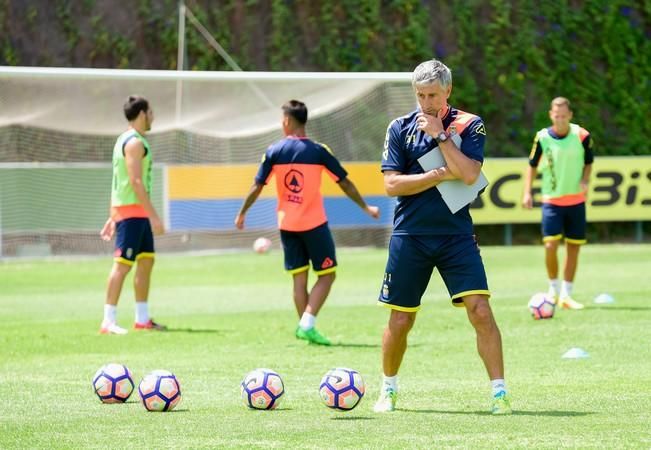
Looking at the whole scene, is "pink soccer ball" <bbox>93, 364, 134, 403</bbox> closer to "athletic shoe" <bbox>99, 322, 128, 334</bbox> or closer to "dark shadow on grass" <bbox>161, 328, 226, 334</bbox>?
"athletic shoe" <bbox>99, 322, 128, 334</bbox>

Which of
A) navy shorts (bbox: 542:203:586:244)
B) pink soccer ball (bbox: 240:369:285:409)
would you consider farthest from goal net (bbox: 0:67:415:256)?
pink soccer ball (bbox: 240:369:285:409)

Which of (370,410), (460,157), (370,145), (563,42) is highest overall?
(563,42)

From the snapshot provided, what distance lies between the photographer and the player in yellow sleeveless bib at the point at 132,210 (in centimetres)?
1342

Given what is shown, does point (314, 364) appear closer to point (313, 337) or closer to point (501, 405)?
point (313, 337)

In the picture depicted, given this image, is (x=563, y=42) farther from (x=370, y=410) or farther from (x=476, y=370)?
(x=370, y=410)

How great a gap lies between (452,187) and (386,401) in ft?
4.71

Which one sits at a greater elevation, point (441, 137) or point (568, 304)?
point (441, 137)

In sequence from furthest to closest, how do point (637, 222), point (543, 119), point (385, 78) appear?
point (543, 119)
point (637, 222)
point (385, 78)

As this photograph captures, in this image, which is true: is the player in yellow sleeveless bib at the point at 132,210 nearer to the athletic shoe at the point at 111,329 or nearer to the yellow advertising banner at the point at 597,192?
the athletic shoe at the point at 111,329

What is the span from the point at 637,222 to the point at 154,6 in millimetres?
12477

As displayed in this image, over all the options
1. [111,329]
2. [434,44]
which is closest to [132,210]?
[111,329]

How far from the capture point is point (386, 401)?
8.13 metres

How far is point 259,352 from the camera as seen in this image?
11.8 metres

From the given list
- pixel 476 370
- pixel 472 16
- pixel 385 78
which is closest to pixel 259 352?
pixel 476 370
